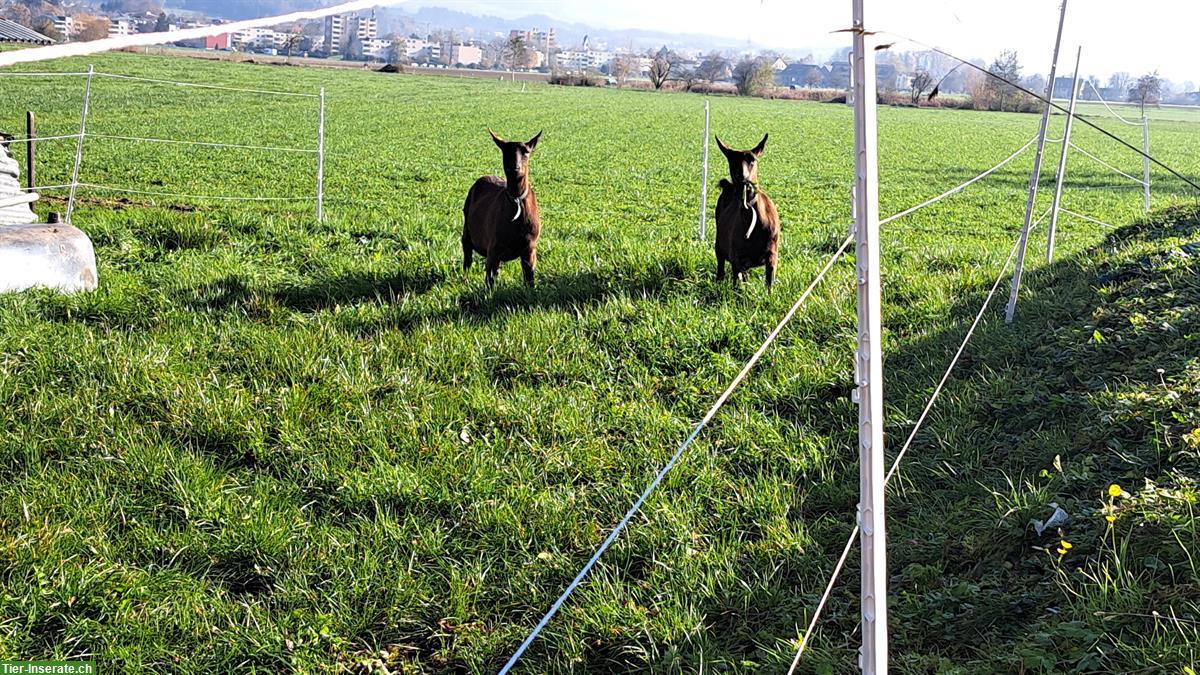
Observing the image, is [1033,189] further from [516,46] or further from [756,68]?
[516,46]

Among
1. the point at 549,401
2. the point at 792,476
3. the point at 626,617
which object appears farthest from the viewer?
the point at 549,401

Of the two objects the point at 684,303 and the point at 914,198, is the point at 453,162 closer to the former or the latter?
the point at 914,198

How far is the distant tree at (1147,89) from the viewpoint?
9797 millimetres

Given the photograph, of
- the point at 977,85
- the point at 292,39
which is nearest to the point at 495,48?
the point at 292,39

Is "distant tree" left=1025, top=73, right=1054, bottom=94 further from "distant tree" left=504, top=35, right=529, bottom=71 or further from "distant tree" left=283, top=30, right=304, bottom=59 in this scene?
"distant tree" left=283, top=30, right=304, bottom=59

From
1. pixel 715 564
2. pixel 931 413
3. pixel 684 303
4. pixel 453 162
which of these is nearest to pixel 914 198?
pixel 453 162

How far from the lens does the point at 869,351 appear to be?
6.91 feet

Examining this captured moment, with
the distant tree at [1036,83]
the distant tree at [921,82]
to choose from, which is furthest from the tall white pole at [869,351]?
the distant tree at [1036,83]

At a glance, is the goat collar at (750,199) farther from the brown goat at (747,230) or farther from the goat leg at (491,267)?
the goat leg at (491,267)

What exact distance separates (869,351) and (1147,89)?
42.4 feet

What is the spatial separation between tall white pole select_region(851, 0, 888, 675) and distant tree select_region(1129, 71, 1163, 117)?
8027mm

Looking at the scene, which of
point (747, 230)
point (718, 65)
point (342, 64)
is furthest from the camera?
point (342, 64)

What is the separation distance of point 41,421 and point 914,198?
2212 cm

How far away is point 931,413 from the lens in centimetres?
534
